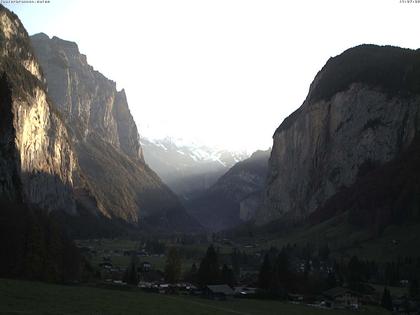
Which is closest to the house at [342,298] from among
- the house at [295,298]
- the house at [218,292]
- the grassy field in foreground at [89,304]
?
the house at [295,298]

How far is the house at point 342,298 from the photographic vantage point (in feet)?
334

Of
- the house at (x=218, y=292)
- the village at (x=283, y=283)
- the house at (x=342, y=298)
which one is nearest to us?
the house at (x=218, y=292)

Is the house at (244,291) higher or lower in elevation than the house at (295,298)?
higher

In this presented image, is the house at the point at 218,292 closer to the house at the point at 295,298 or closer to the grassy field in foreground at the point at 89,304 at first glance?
the grassy field in foreground at the point at 89,304

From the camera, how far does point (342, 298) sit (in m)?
106

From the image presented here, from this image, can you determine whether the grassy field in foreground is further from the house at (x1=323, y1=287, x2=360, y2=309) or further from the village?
the house at (x1=323, y1=287, x2=360, y2=309)

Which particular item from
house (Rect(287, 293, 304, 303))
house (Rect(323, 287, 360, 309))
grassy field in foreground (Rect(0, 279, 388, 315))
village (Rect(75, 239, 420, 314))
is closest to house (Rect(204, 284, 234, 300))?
village (Rect(75, 239, 420, 314))

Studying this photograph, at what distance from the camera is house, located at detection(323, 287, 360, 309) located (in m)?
102

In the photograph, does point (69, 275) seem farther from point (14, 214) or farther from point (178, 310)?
point (178, 310)

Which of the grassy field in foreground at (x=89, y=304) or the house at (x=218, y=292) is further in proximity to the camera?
the house at (x=218, y=292)

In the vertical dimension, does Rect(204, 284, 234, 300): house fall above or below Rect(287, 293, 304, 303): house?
above

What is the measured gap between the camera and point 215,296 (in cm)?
9594

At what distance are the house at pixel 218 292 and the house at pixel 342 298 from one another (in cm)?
1799

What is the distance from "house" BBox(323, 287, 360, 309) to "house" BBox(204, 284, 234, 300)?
17990 mm
